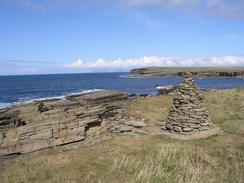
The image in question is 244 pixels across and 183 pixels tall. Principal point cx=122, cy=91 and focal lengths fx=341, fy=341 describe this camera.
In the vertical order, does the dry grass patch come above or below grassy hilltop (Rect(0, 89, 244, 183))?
below

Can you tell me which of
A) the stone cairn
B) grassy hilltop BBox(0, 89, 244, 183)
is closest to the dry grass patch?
the stone cairn

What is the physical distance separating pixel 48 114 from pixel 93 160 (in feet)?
44.7

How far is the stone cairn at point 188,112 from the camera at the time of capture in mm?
24103

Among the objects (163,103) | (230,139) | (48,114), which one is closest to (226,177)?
(230,139)

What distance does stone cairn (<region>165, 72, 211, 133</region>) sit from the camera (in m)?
24.1

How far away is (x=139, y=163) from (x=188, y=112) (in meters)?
9.91

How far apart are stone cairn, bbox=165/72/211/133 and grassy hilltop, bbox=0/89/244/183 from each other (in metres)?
1.60

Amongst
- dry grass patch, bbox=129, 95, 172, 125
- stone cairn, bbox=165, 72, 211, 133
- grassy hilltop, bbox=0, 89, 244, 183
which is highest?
stone cairn, bbox=165, 72, 211, 133

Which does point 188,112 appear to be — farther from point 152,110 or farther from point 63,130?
point 152,110

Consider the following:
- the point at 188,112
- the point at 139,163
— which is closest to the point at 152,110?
the point at 188,112

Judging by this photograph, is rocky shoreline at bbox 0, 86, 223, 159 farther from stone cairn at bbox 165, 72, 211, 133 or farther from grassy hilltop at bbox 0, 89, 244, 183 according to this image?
grassy hilltop at bbox 0, 89, 244, 183

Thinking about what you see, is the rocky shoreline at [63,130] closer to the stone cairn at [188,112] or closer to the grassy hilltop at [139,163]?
the stone cairn at [188,112]

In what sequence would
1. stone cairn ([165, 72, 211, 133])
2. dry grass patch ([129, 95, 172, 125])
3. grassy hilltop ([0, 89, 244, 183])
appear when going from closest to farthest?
grassy hilltop ([0, 89, 244, 183])
stone cairn ([165, 72, 211, 133])
dry grass patch ([129, 95, 172, 125])

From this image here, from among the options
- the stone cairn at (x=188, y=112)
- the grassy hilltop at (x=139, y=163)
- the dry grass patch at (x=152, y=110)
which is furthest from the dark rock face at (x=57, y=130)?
the dry grass patch at (x=152, y=110)
